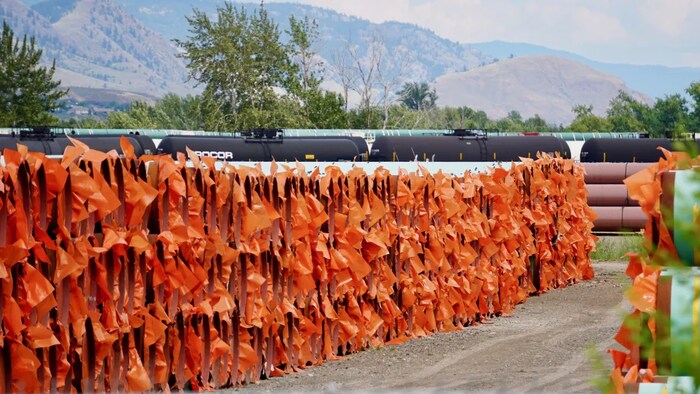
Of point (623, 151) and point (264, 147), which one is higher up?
point (264, 147)

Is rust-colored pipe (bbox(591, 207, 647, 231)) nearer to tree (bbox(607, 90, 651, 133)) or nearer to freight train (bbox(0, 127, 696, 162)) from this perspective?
freight train (bbox(0, 127, 696, 162))

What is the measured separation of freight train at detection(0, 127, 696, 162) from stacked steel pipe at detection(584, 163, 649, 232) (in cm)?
144

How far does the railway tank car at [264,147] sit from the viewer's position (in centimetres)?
3053

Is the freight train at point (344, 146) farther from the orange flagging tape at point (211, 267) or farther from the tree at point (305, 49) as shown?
the tree at point (305, 49)

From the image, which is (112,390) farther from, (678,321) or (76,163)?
(678,321)

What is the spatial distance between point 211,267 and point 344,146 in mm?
23051

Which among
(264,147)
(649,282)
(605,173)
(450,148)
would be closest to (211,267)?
(649,282)

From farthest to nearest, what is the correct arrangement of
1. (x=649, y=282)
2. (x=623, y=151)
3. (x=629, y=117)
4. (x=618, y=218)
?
(x=629, y=117) → (x=623, y=151) → (x=618, y=218) → (x=649, y=282)

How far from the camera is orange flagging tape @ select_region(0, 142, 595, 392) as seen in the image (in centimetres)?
875

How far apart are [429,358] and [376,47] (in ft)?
232

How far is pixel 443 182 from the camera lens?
50.7ft

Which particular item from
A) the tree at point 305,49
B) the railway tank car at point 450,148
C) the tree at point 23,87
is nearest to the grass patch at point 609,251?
the railway tank car at point 450,148

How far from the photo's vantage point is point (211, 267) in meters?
10.5

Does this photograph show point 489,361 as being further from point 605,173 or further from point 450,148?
point 450,148
